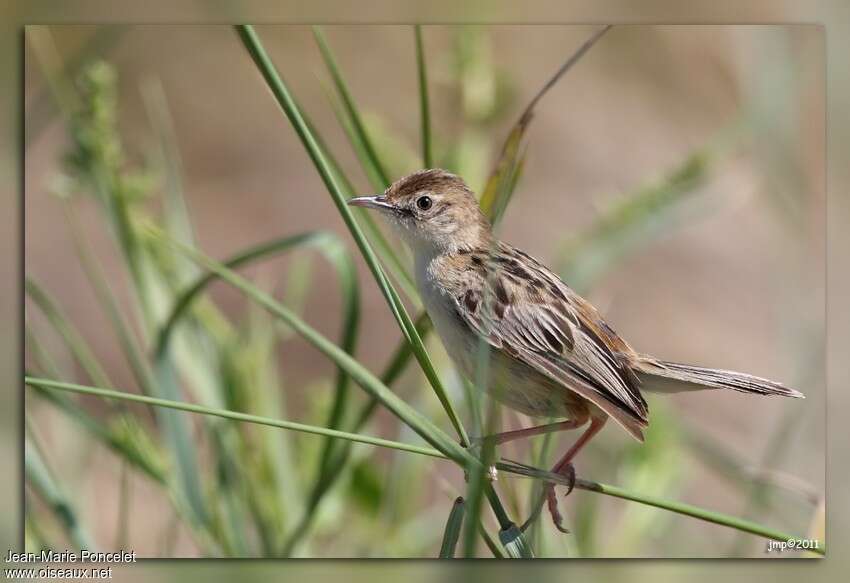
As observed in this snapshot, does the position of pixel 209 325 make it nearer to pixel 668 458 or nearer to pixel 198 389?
pixel 198 389

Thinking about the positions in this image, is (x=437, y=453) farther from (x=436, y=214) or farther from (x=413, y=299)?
(x=436, y=214)

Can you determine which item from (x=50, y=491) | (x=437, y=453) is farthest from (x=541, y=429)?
(x=50, y=491)

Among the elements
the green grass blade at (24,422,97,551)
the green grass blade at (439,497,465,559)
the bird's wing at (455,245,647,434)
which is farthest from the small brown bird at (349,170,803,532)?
the green grass blade at (24,422,97,551)

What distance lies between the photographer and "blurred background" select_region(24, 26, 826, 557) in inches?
112

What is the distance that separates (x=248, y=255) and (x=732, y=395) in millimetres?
2363

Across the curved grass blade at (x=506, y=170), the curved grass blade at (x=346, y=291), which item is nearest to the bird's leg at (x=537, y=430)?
the curved grass blade at (x=346, y=291)

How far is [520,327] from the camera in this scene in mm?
2598

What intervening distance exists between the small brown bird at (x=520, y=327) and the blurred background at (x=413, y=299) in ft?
0.48

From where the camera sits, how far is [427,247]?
2.68 m

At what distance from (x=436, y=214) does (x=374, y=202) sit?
6.9 inches

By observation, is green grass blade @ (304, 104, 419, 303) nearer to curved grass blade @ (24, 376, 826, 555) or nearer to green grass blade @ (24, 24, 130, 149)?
curved grass blade @ (24, 376, 826, 555)

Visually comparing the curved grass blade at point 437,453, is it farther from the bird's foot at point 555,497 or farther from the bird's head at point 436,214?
the bird's head at point 436,214

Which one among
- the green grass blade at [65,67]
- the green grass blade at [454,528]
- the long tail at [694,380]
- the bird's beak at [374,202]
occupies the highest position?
the green grass blade at [65,67]

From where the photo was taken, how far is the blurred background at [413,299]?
9.36ft
